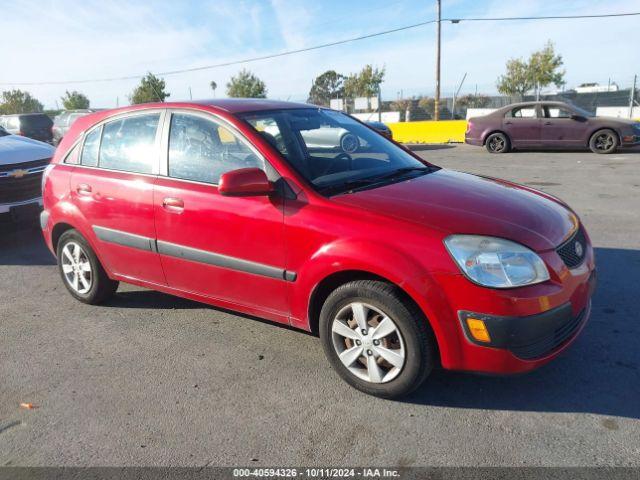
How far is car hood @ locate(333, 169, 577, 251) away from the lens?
2.75 metres

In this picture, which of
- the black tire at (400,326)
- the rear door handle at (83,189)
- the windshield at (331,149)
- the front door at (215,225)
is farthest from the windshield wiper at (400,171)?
the rear door handle at (83,189)

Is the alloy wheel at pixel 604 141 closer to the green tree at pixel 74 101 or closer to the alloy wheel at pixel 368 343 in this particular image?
the alloy wheel at pixel 368 343

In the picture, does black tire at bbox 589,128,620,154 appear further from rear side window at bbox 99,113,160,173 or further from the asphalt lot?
rear side window at bbox 99,113,160,173

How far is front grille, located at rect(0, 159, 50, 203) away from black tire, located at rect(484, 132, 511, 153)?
12.1 metres

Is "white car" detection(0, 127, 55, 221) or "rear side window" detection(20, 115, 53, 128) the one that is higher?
"rear side window" detection(20, 115, 53, 128)

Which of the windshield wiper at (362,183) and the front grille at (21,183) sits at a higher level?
the windshield wiper at (362,183)

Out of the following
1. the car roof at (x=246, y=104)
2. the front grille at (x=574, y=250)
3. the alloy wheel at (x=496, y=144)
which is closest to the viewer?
the front grille at (x=574, y=250)

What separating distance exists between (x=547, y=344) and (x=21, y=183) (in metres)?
6.41

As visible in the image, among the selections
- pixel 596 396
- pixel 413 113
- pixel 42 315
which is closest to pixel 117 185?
pixel 42 315

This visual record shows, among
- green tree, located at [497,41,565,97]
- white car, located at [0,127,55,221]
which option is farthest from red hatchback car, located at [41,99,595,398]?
green tree, located at [497,41,565,97]

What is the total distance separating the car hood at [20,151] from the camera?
6.75 metres

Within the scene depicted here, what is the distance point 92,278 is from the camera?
4398 mm

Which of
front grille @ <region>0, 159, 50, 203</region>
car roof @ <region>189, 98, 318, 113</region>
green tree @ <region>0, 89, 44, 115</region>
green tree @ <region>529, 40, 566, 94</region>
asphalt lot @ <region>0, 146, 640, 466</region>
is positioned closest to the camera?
asphalt lot @ <region>0, 146, 640, 466</region>

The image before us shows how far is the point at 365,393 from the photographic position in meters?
3.02
